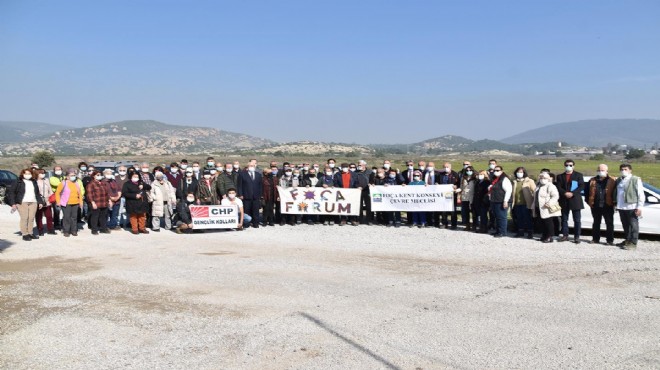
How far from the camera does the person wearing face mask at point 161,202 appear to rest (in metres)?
16.7

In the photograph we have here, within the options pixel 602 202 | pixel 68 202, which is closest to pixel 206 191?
pixel 68 202

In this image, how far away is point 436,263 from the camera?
11.9 metres

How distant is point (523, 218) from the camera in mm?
15555

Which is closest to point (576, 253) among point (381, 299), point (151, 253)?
point (381, 299)

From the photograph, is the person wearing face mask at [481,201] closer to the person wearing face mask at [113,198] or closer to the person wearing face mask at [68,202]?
the person wearing face mask at [113,198]

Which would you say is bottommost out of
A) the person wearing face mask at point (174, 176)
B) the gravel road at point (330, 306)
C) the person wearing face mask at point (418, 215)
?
the gravel road at point (330, 306)

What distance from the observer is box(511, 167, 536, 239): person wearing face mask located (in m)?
15.2

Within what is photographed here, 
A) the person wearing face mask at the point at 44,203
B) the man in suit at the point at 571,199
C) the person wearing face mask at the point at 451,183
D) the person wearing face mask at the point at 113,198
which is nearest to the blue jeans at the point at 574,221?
the man in suit at the point at 571,199

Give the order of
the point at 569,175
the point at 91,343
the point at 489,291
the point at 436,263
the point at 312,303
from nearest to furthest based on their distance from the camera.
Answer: the point at 91,343
the point at 312,303
the point at 489,291
the point at 436,263
the point at 569,175

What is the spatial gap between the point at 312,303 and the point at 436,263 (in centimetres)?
400

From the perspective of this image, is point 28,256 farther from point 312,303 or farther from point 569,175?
point 569,175

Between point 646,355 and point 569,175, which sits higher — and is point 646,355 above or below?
below

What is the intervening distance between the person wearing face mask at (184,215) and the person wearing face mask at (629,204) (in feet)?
37.6

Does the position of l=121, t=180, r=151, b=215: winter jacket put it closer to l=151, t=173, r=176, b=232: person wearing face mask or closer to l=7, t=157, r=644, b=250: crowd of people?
l=7, t=157, r=644, b=250: crowd of people
